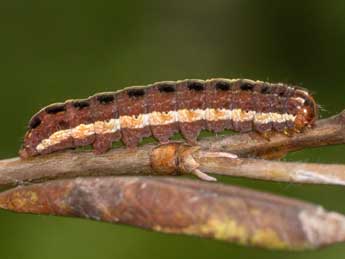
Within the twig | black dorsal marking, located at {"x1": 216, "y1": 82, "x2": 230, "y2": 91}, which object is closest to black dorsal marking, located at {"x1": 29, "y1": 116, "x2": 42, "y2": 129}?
black dorsal marking, located at {"x1": 216, "y1": 82, "x2": 230, "y2": 91}

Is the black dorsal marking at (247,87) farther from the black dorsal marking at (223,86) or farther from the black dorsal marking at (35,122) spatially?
the black dorsal marking at (35,122)

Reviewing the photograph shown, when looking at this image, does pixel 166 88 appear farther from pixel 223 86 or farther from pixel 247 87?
pixel 247 87

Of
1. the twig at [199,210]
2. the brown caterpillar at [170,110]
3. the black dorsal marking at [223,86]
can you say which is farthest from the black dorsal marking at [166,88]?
the twig at [199,210]

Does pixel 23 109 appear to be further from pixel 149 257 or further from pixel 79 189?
pixel 79 189

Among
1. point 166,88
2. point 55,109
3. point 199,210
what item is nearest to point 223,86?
point 166,88

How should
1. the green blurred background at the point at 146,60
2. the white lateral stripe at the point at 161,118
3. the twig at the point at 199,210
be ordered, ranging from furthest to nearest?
the green blurred background at the point at 146,60
the white lateral stripe at the point at 161,118
the twig at the point at 199,210

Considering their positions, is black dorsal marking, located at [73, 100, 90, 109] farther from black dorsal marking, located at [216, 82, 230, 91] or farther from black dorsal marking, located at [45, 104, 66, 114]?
black dorsal marking, located at [216, 82, 230, 91]

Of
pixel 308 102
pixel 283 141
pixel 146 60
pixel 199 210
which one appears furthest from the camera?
pixel 146 60
